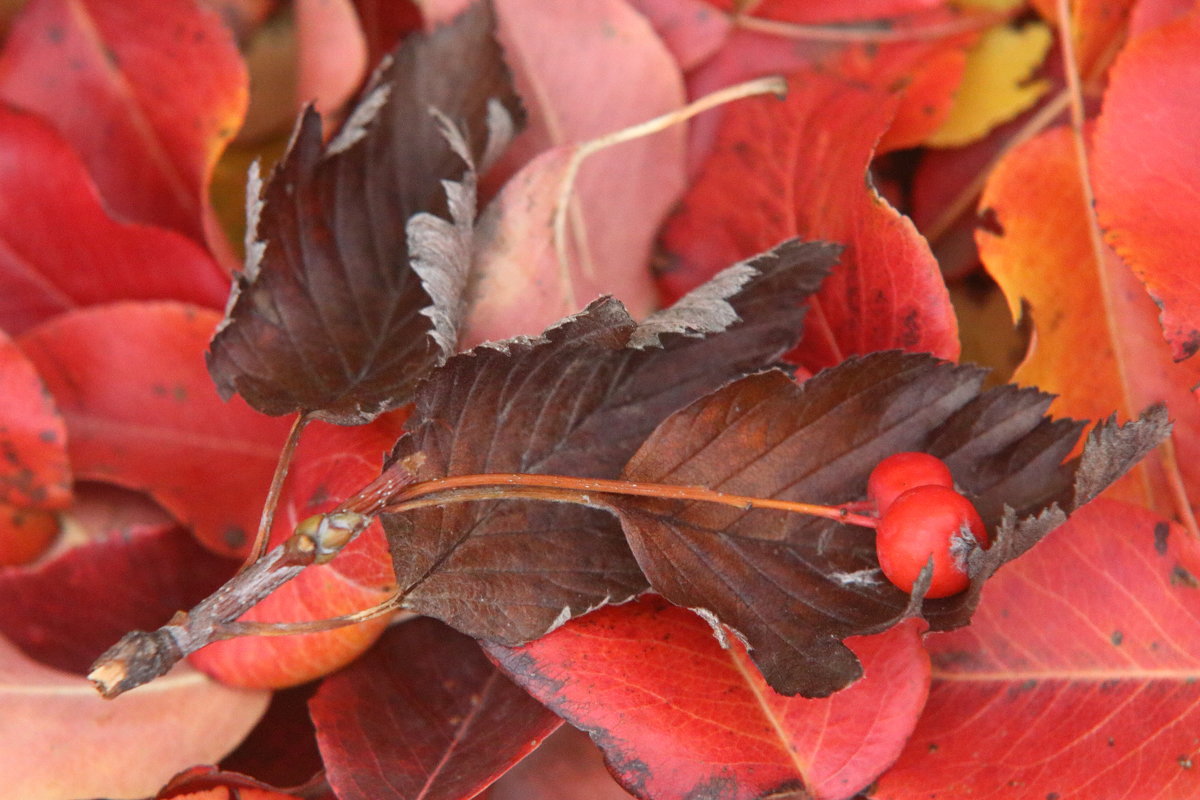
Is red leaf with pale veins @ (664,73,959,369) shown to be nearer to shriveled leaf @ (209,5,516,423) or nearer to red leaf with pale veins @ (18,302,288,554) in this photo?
shriveled leaf @ (209,5,516,423)

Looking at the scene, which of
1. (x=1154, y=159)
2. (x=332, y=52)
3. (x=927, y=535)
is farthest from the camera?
(x=332, y=52)

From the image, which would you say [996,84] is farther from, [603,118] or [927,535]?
[927,535]

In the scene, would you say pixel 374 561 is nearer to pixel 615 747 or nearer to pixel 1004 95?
pixel 615 747

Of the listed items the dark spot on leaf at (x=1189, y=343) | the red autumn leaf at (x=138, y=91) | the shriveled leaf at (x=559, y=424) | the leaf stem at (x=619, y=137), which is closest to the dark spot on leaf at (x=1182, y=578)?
the dark spot on leaf at (x=1189, y=343)

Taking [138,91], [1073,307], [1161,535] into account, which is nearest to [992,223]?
[1073,307]

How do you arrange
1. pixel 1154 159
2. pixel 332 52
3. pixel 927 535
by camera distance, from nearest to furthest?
pixel 927 535, pixel 1154 159, pixel 332 52

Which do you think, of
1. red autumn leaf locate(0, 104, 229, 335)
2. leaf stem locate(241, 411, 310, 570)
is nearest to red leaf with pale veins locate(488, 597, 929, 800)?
leaf stem locate(241, 411, 310, 570)
